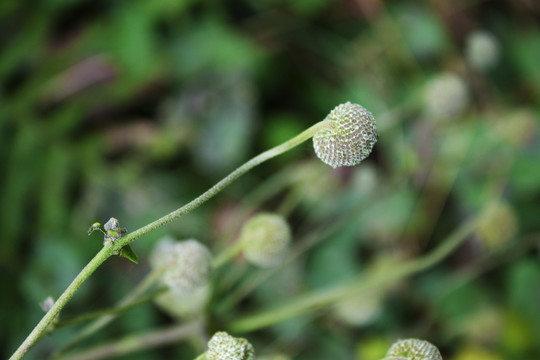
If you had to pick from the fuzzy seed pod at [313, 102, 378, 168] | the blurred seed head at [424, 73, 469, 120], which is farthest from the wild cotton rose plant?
the blurred seed head at [424, 73, 469, 120]

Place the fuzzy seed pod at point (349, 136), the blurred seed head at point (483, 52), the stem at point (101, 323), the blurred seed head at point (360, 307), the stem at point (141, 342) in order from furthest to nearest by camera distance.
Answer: the blurred seed head at point (483, 52) < the blurred seed head at point (360, 307) < the stem at point (141, 342) < the stem at point (101, 323) < the fuzzy seed pod at point (349, 136)

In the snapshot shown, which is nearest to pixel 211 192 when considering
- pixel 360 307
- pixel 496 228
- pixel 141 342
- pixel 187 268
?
pixel 187 268

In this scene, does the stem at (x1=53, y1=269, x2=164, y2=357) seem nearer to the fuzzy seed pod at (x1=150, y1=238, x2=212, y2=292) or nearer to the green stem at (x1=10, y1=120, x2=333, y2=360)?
the fuzzy seed pod at (x1=150, y1=238, x2=212, y2=292)

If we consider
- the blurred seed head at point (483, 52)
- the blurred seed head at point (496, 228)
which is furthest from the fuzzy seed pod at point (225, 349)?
the blurred seed head at point (483, 52)

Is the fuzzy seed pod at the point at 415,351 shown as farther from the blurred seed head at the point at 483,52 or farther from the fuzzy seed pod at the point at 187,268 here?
the blurred seed head at the point at 483,52

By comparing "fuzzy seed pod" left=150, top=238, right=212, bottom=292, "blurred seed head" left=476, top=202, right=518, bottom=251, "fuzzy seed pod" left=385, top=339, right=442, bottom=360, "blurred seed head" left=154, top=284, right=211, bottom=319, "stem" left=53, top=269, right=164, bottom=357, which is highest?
"blurred seed head" left=476, top=202, right=518, bottom=251

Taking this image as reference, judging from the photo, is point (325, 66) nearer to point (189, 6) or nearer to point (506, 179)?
point (189, 6)
